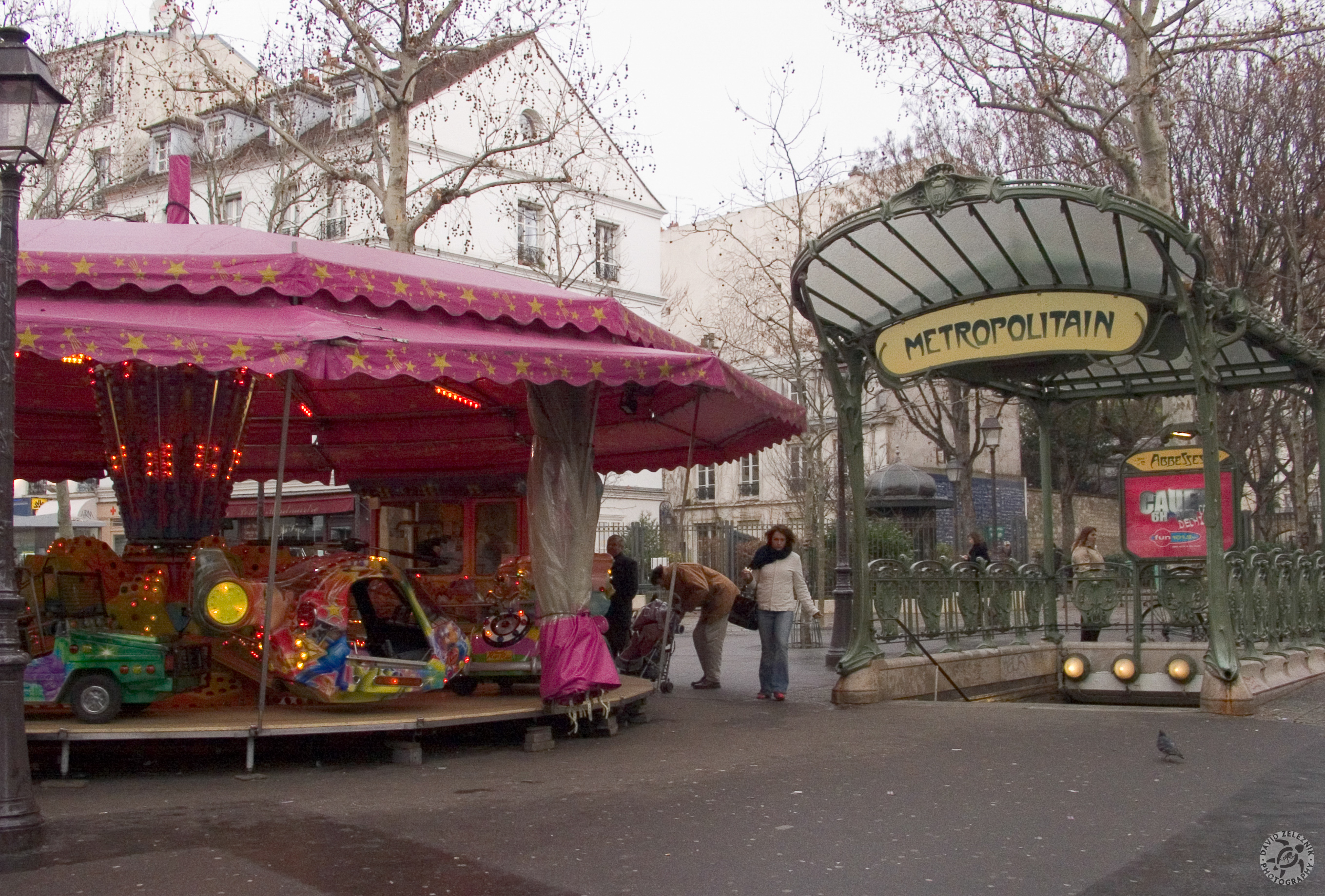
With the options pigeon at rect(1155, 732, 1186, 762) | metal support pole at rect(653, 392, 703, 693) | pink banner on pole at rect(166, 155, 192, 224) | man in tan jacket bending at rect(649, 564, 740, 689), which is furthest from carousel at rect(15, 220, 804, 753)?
pigeon at rect(1155, 732, 1186, 762)

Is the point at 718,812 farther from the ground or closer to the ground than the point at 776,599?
closer to the ground

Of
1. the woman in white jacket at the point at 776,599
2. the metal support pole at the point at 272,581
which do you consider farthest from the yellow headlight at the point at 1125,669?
the metal support pole at the point at 272,581

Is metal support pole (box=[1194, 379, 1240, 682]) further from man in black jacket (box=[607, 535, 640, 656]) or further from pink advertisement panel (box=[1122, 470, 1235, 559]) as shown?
man in black jacket (box=[607, 535, 640, 656])

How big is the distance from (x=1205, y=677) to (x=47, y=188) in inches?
815

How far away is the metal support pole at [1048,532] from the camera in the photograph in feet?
47.9

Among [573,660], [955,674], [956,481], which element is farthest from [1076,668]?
[956,481]

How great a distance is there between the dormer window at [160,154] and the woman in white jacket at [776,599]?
24.7m

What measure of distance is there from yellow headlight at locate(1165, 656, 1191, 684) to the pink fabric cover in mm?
6231

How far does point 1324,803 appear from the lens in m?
7.05

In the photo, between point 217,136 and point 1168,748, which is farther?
point 217,136

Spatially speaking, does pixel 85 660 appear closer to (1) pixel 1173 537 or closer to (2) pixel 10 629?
(2) pixel 10 629

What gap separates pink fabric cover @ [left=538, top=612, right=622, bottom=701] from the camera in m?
9.48

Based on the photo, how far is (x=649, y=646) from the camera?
13836mm

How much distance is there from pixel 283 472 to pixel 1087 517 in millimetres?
37609
